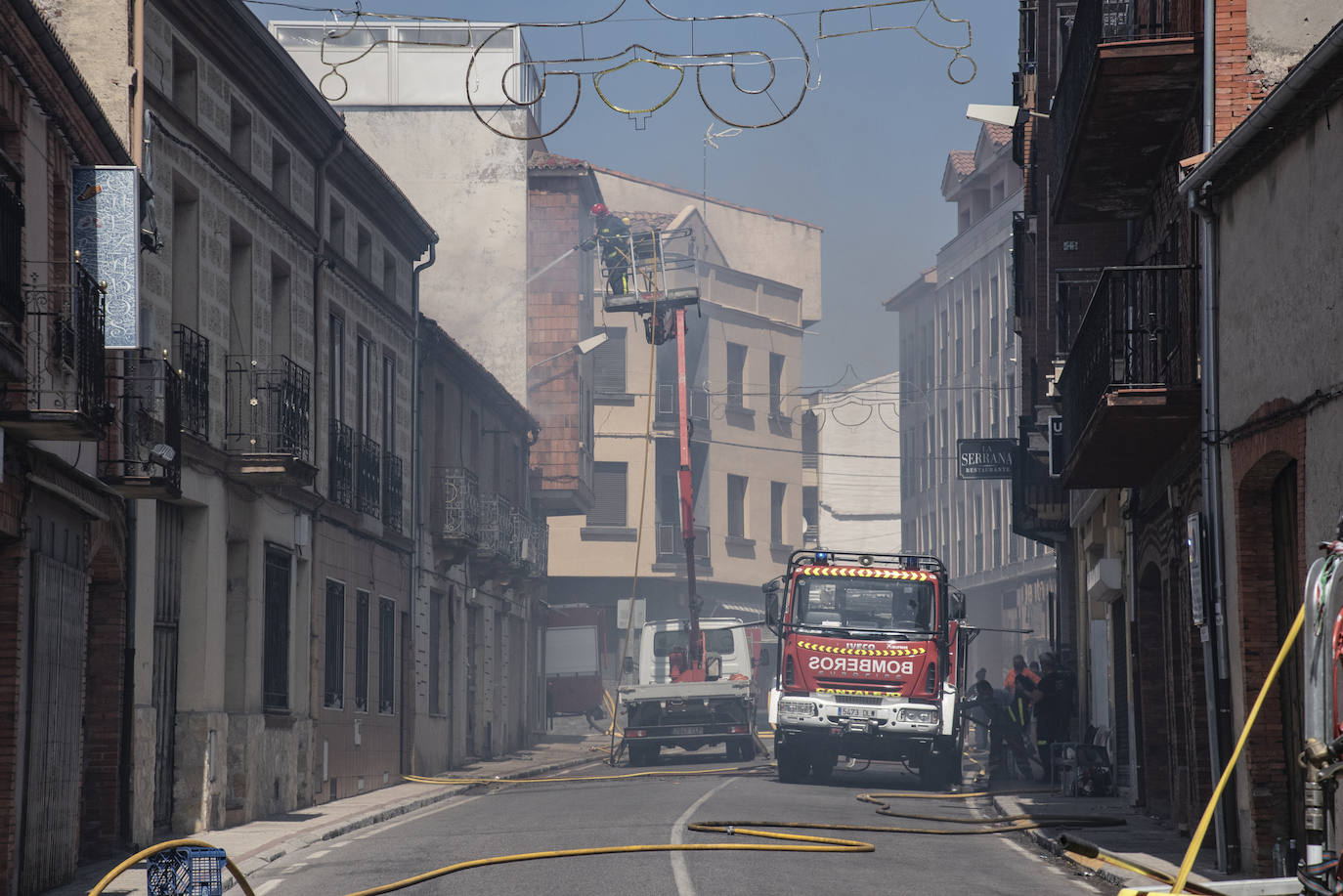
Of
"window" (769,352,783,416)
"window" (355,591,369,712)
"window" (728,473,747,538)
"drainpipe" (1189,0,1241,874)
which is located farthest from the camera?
"window" (769,352,783,416)

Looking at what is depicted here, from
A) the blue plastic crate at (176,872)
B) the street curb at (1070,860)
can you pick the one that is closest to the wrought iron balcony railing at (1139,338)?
the street curb at (1070,860)

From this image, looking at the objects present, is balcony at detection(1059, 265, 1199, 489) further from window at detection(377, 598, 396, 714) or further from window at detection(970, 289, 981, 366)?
window at detection(970, 289, 981, 366)

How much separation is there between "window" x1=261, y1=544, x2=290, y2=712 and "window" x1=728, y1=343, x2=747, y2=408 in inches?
1559

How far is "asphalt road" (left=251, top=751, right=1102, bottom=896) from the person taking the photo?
12711mm

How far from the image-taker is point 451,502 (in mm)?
32938

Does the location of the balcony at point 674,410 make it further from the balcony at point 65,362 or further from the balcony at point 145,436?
the balcony at point 65,362

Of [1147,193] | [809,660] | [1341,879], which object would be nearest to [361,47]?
[809,660]

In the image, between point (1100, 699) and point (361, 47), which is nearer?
point (1100, 699)

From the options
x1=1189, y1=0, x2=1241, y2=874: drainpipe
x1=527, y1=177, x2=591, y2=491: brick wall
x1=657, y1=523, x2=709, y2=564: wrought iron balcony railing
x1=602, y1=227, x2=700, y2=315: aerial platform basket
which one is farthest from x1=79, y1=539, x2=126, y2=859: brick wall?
x1=657, y1=523, x2=709, y2=564: wrought iron balcony railing

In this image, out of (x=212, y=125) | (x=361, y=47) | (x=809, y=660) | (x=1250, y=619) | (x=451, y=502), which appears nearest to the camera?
(x=1250, y=619)

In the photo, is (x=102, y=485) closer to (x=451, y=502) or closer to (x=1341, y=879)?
(x=1341, y=879)

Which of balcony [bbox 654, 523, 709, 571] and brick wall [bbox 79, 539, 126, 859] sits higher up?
balcony [bbox 654, 523, 709, 571]

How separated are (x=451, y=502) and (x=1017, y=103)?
12519mm

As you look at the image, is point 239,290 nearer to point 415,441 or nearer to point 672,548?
point 415,441
